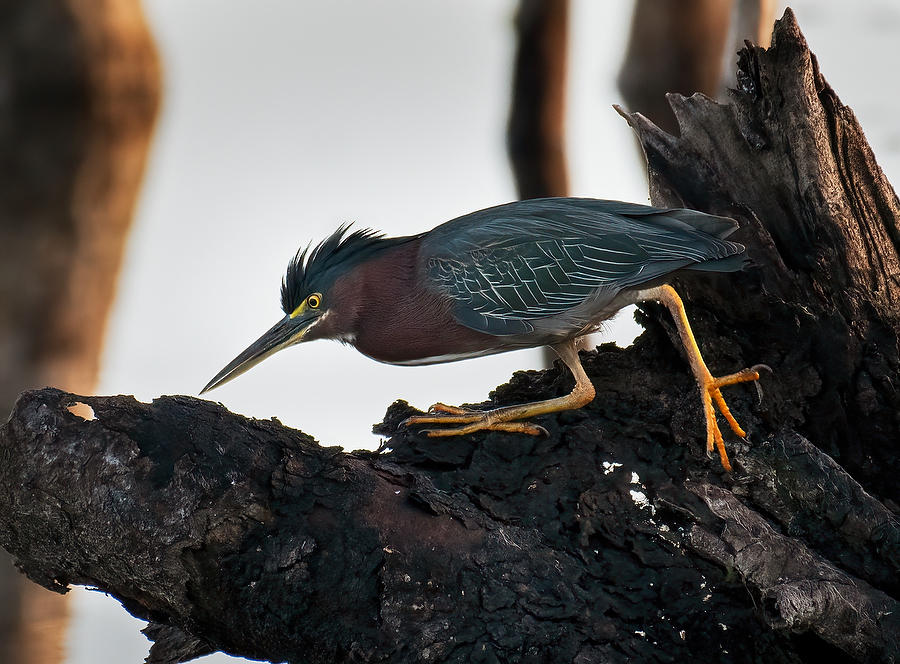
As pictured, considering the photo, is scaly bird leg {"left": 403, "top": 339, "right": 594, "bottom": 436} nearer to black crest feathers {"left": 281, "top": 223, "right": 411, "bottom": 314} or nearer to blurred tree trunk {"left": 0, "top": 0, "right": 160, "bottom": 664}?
black crest feathers {"left": 281, "top": 223, "right": 411, "bottom": 314}

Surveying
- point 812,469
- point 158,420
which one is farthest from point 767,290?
point 158,420

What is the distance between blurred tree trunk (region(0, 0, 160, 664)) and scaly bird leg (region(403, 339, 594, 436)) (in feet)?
6.33

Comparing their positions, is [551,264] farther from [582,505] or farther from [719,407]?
[582,505]

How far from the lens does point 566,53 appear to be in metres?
4.41

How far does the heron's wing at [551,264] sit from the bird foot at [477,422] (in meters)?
0.19

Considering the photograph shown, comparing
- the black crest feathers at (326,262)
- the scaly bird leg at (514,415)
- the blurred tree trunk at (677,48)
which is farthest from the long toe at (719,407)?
the blurred tree trunk at (677,48)

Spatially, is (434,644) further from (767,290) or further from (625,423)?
(767,290)

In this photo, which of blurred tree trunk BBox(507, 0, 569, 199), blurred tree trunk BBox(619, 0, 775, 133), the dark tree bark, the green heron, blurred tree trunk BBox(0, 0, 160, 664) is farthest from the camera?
blurred tree trunk BBox(507, 0, 569, 199)

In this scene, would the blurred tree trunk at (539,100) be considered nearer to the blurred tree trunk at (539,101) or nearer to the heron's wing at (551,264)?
the blurred tree trunk at (539,101)

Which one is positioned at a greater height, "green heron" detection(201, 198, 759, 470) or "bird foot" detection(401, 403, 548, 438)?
"green heron" detection(201, 198, 759, 470)

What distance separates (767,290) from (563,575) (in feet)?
2.73

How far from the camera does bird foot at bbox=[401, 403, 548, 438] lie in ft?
6.37

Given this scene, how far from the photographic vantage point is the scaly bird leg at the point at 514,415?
1949mm

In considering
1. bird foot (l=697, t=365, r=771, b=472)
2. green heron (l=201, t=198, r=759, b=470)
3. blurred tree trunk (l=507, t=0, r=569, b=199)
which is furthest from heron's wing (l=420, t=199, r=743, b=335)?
blurred tree trunk (l=507, t=0, r=569, b=199)
